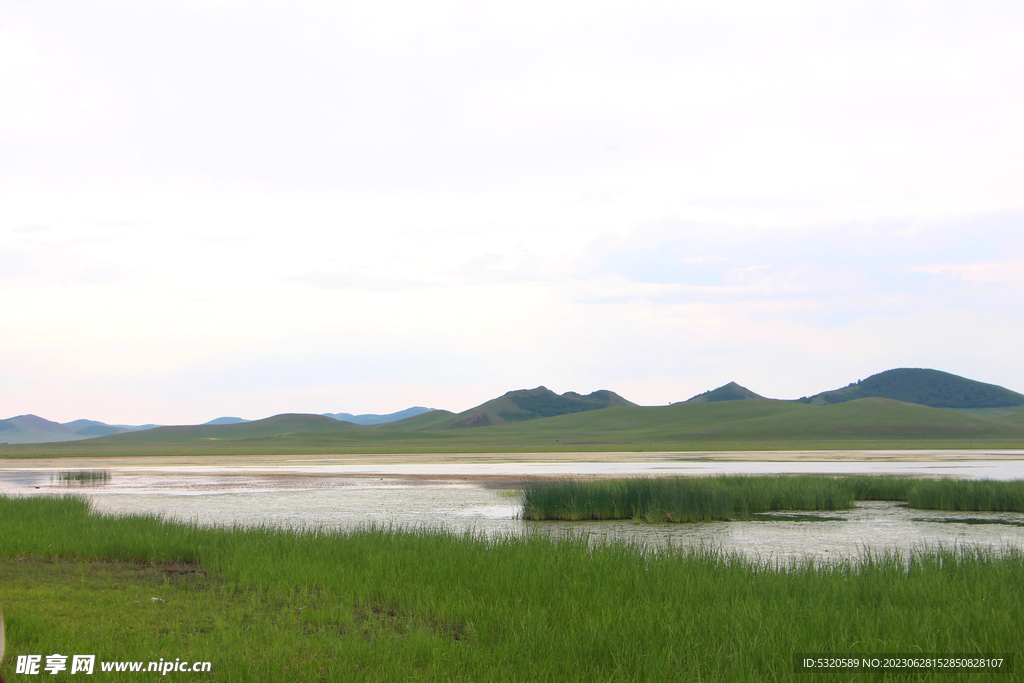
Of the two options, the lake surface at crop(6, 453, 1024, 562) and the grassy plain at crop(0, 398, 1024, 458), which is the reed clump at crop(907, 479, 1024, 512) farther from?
the grassy plain at crop(0, 398, 1024, 458)

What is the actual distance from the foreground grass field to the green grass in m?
10.1

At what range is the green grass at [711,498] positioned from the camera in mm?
24562

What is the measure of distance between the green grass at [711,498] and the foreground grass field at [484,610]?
33.1 ft

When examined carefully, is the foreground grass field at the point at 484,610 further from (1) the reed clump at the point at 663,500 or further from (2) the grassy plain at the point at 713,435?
(2) the grassy plain at the point at 713,435

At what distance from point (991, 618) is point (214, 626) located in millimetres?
9493

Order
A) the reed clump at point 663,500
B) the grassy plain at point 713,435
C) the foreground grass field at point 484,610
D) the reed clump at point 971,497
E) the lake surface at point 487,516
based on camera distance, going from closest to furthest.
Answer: the foreground grass field at point 484,610, the lake surface at point 487,516, the reed clump at point 663,500, the reed clump at point 971,497, the grassy plain at point 713,435

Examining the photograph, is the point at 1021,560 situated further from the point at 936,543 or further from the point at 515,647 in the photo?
the point at 515,647

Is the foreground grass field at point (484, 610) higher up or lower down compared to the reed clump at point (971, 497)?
higher up

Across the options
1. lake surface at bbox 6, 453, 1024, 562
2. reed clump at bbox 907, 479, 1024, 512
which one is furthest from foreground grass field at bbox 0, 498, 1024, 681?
reed clump at bbox 907, 479, 1024, 512

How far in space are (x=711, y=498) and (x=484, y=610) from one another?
16.5 metres

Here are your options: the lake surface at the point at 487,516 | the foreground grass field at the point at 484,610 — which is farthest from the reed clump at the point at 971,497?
the foreground grass field at the point at 484,610

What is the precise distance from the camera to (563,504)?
83.2 feet

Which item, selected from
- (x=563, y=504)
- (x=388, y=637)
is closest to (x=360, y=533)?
(x=388, y=637)

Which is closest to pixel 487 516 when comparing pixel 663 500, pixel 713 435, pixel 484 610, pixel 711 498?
pixel 663 500
